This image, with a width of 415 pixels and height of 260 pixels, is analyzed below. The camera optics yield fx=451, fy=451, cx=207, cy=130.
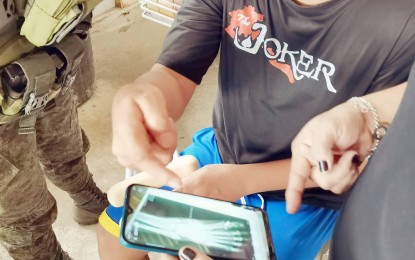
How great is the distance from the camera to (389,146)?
47 centimetres

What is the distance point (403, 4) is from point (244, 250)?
0.42 m

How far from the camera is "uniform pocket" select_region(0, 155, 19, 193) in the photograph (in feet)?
2.72

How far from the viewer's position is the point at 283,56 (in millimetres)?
746

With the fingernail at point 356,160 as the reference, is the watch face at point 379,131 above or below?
above

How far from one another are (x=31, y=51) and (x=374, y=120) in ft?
1.93

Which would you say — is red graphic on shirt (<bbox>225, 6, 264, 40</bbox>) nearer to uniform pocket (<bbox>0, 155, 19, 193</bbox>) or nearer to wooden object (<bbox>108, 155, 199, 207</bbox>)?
wooden object (<bbox>108, 155, 199, 207</bbox>)

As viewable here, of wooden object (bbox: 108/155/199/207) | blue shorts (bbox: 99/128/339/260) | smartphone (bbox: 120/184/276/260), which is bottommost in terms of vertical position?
blue shorts (bbox: 99/128/339/260)

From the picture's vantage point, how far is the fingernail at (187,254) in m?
0.53

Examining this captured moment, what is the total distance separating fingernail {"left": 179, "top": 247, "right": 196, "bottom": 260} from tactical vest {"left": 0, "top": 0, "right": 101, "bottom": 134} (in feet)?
1.34

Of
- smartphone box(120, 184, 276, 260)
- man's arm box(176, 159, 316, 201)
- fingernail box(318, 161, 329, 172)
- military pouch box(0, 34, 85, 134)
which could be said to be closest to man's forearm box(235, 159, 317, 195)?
man's arm box(176, 159, 316, 201)

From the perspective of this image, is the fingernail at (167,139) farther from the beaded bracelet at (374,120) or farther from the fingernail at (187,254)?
the beaded bracelet at (374,120)

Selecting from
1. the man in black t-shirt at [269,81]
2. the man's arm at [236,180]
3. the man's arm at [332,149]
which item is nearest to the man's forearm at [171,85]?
the man in black t-shirt at [269,81]

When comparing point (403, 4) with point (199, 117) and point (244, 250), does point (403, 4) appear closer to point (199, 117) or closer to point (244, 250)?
point (244, 250)

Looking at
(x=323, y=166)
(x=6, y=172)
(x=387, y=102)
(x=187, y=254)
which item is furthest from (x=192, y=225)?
(x=6, y=172)
